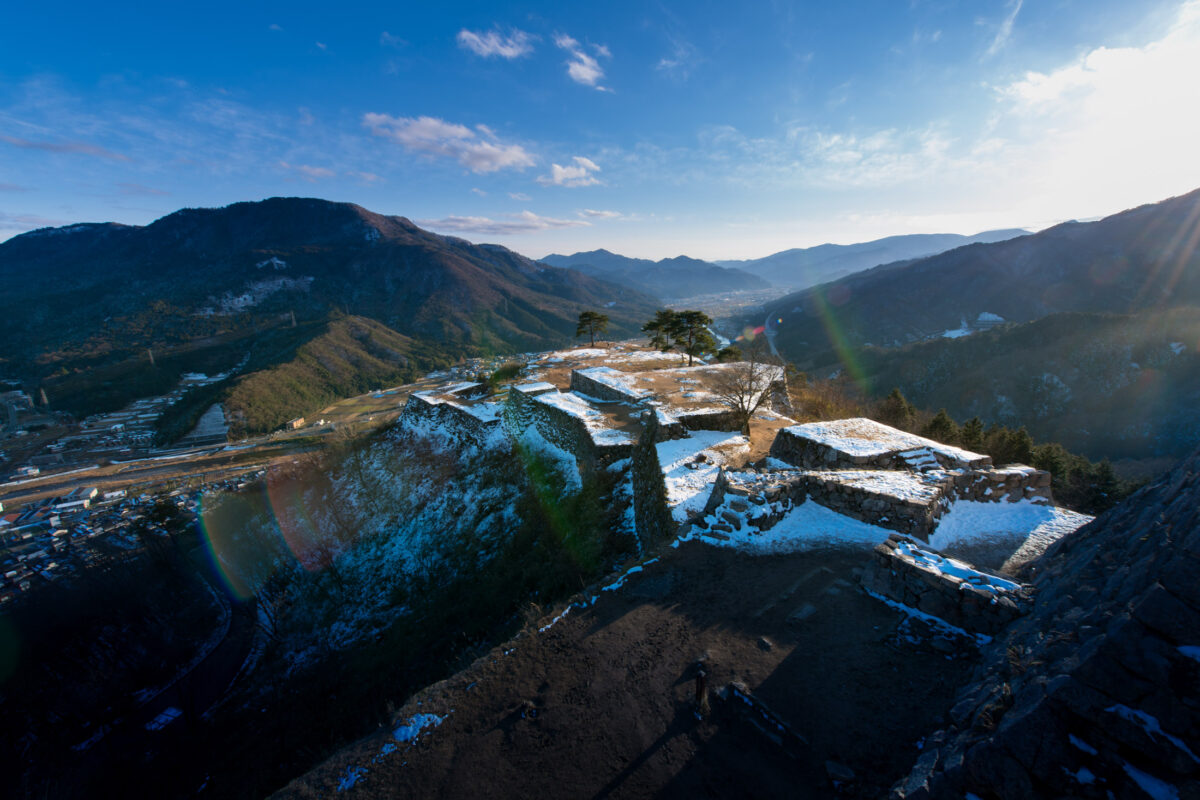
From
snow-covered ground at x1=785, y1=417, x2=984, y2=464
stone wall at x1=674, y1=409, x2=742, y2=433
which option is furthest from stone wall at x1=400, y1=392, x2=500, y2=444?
snow-covered ground at x1=785, y1=417, x2=984, y2=464

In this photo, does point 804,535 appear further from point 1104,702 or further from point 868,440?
point 1104,702

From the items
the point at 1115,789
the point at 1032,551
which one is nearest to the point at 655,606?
the point at 1115,789

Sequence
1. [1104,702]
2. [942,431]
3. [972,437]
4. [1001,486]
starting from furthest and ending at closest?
[942,431]
[972,437]
[1001,486]
[1104,702]

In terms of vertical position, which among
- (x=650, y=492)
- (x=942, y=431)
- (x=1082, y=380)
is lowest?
(x=1082, y=380)

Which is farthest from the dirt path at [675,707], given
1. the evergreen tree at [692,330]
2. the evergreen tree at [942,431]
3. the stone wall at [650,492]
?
the evergreen tree at [692,330]

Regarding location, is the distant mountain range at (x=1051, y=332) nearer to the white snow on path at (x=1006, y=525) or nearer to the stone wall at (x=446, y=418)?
the white snow on path at (x=1006, y=525)

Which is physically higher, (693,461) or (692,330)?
(692,330)

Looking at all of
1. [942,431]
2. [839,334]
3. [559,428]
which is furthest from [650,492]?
[839,334]
